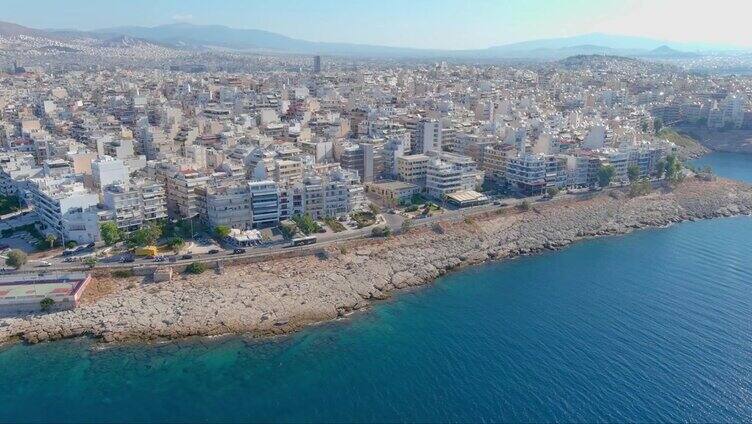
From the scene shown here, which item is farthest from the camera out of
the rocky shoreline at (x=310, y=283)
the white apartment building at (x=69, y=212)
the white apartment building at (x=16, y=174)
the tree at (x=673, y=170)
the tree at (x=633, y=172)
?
the tree at (x=673, y=170)

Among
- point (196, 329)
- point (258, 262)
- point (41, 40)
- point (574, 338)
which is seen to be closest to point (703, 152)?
point (574, 338)

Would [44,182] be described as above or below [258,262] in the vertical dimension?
above

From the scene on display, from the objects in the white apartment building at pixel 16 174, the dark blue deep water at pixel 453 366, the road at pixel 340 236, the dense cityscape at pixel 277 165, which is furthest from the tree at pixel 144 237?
the white apartment building at pixel 16 174

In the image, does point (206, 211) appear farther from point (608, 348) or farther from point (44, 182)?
point (608, 348)

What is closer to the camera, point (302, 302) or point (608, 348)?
point (608, 348)

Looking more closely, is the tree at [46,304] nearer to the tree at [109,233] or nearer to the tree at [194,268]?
the tree at [109,233]

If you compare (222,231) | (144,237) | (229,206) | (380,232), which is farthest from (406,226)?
(144,237)

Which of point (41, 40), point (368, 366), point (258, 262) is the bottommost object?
point (368, 366)
